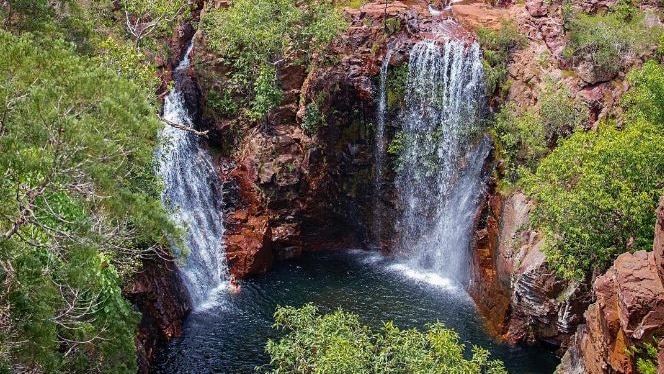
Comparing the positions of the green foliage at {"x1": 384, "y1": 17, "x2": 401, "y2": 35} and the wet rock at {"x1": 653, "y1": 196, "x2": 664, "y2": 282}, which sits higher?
the green foliage at {"x1": 384, "y1": 17, "x2": 401, "y2": 35}

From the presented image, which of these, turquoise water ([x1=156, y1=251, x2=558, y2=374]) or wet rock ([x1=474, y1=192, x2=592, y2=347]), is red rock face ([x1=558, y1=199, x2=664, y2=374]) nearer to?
wet rock ([x1=474, y1=192, x2=592, y2=347])

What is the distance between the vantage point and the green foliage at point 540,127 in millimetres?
27188

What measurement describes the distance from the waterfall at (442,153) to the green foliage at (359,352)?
15.2 m

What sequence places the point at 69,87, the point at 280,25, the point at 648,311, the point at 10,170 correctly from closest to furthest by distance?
the point at 10,170 → the point at 69,87 → the point at 648,311 → the point at 280,25

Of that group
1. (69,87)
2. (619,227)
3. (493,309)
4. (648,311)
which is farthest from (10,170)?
(493,309)

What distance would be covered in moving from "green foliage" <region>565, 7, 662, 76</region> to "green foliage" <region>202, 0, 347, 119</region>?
484 inches

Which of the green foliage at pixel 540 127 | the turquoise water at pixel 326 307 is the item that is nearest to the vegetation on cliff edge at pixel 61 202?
the turquoise water at pixel 326 307

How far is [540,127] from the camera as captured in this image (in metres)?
27.5

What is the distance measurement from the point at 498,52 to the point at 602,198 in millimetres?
14612

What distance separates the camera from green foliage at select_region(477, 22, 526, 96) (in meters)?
31.3

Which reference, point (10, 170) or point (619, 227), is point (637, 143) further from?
point (10, 170)

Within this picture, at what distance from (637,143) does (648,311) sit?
6874mm

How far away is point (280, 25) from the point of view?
3297 centimetres

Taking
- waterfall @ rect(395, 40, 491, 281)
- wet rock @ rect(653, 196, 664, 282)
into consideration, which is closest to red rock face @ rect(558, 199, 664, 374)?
wet rock @ rect(653, 196, 664, 282)
